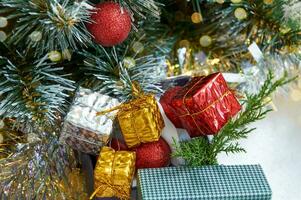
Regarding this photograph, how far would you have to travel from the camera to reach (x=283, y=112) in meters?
1.22

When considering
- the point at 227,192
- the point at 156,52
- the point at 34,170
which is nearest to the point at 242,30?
the point at 156,52

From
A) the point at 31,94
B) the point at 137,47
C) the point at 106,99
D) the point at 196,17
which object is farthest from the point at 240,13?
the point at 31,94

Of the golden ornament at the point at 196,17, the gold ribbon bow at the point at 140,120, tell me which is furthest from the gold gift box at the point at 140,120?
the golden ornament at the point at 196,17

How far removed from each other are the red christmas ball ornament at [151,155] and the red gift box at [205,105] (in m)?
0.06

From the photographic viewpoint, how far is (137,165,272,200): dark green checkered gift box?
782 millimetres

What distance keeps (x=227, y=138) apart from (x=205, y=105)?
64 millimetres

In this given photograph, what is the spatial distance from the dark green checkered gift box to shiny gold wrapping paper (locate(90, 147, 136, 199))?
0.03 meters

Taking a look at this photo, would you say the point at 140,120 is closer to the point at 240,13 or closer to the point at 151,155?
the point at 151,155

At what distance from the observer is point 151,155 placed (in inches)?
34.3

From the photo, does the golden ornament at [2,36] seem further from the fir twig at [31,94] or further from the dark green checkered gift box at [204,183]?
the dark green checkered gift box at [204,183]

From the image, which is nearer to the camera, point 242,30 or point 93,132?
point 93,132

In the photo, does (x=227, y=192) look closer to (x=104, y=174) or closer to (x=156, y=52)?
(x=104, y=174)

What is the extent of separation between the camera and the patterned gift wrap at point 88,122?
84 cm

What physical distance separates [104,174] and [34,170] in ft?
0.47
